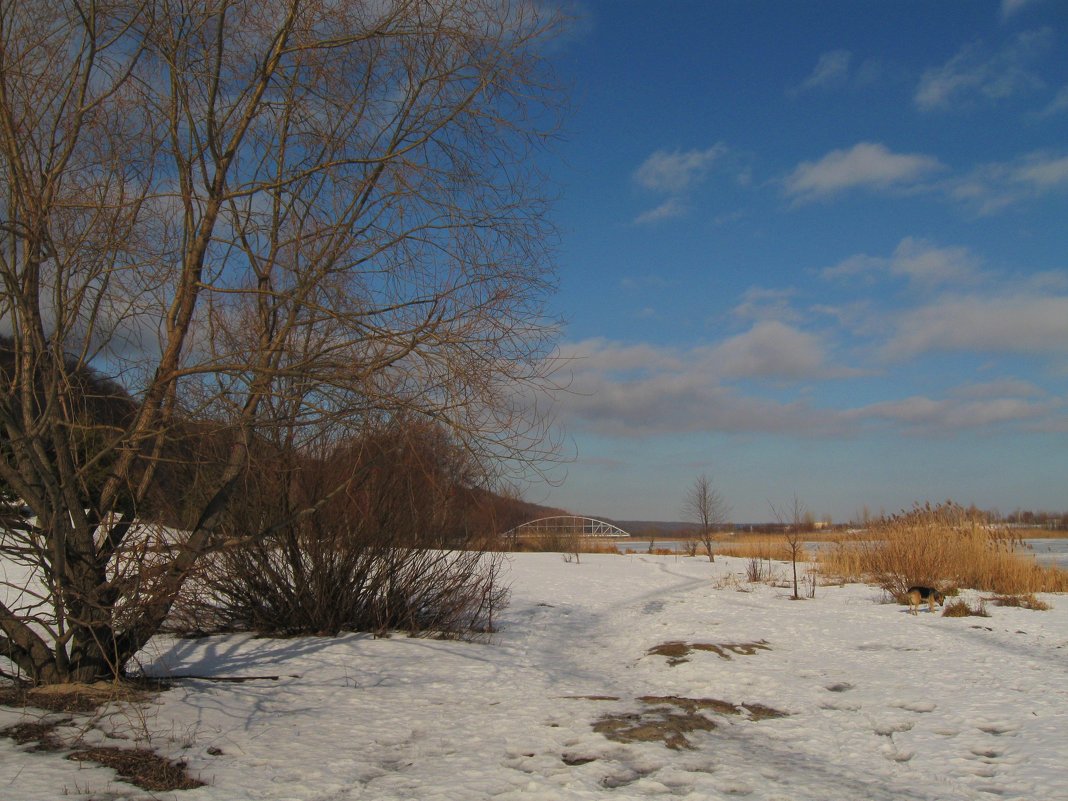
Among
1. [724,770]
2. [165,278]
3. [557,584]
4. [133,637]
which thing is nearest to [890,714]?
[724,770]

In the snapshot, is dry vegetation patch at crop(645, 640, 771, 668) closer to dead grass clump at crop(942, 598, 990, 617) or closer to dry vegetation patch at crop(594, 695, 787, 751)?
dry vegetation patch at crop(594, 695, 787, 751)

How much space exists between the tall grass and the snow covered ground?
155 inches

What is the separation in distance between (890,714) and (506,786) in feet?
10.1

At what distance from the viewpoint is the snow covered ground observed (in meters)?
3.95

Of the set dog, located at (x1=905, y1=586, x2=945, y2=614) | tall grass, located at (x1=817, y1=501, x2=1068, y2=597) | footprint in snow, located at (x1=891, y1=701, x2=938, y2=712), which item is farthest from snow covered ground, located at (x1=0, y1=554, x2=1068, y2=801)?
tall grass, located at (x1=817, y1=501, x2=1068, y2=597)

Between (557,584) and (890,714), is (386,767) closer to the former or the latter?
(890,714)

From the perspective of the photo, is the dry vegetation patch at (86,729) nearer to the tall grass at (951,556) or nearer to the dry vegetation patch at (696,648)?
the dry vegetation patch at (696,648)

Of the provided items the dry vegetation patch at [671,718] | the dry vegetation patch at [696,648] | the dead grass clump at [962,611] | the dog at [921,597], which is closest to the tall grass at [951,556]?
the dog at [921,597]

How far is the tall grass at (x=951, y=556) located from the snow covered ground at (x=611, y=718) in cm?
392

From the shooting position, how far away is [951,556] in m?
13.9

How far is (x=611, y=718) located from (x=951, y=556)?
10943mm

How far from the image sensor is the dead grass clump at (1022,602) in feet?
36.2

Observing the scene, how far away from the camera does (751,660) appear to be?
7.52 m

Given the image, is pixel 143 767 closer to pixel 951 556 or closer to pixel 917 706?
pixel 917 706
